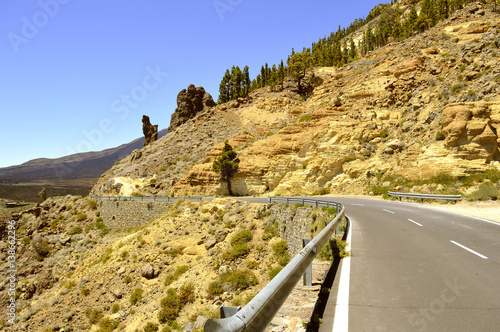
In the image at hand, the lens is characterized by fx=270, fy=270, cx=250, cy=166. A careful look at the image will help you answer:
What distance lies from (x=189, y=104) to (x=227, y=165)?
4273cm

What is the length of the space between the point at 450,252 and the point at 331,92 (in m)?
53.0

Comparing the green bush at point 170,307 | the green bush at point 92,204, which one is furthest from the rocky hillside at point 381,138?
the green bush at point 170,307

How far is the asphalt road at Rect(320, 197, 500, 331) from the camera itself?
3.53m

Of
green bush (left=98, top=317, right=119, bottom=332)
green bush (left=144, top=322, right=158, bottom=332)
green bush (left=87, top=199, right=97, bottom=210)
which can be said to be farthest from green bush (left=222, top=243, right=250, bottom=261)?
Answer: green bush (left=87, top=199, right=97, bottom=210)

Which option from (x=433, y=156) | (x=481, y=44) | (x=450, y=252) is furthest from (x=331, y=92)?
(x=450, y=252)

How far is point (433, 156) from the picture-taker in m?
24.5

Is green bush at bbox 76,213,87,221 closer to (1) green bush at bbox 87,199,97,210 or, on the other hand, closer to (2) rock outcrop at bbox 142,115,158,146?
(1) green bush at bbox 87,199,97,210

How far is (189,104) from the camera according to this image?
74.8 metres

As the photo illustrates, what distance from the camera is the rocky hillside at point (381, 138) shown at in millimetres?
23484

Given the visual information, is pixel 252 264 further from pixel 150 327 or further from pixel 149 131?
pixel 149 131

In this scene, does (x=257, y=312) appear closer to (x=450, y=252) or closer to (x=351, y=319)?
(x=351, y=319)

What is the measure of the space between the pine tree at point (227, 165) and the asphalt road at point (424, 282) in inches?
1126

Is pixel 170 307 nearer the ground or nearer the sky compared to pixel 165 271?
nearer the ground

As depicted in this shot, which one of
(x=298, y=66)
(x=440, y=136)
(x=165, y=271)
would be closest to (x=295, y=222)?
(x=165, y=271)
